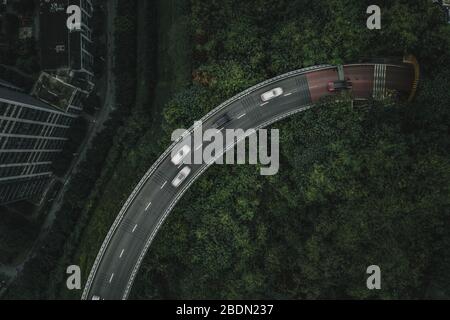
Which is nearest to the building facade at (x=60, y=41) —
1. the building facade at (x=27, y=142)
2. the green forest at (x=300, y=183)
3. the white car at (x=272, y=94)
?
the building facade at (x=27, y=142)

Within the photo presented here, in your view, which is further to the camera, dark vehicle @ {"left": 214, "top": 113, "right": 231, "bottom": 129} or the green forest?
dark vehicle @ {"left": 214, "top": 113, "right": 231, "bottom": 129}

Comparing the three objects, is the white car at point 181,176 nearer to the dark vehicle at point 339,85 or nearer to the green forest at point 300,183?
the green forest at point 300,183

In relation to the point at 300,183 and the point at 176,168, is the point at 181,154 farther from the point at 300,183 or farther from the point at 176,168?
the point at 300,183

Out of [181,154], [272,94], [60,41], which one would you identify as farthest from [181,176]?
[60,41]

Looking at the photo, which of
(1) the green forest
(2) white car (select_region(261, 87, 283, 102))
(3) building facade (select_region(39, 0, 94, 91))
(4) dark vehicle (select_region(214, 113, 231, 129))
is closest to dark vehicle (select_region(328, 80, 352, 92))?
(1) the green forest

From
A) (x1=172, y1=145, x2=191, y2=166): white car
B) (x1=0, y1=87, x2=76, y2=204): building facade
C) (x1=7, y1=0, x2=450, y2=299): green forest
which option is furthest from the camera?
(x1=172, y1=145, x2=191, y2=166): white car

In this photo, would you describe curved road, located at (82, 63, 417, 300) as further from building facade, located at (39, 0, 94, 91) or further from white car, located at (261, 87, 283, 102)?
building facade, located at (39, 0, 94, 91)

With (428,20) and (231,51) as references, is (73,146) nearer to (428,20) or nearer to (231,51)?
(231,51)
